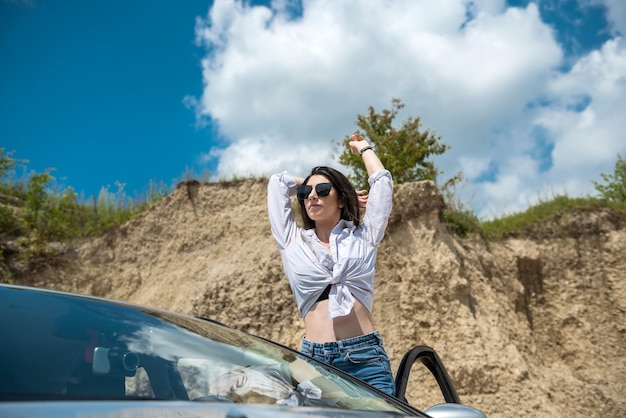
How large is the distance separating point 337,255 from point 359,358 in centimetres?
66

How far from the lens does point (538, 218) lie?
10.2 m

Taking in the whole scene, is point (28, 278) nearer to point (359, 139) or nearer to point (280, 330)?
point (280, 330)

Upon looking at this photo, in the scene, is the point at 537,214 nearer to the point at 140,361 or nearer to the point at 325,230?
the point at 325,230

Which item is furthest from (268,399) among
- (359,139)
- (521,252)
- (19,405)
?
(521,252)

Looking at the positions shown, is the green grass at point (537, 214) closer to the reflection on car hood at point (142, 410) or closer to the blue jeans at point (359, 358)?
the blue jeans at point (359, 358)

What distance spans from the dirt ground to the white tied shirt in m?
4.53

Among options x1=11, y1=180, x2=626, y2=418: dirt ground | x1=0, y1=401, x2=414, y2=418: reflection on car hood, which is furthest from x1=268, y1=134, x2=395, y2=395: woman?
x1=11, y1=180, x2=626, y2=418: dirt ground

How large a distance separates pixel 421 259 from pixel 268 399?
6.91m

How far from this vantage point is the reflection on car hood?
119 centimetres

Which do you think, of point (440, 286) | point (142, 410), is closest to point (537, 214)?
point (440, 286)

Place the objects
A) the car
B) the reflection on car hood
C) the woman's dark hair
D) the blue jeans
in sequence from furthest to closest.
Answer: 1. the woman's dark hair
2. the blue jeans
3. the car
4. the reflection on car hood

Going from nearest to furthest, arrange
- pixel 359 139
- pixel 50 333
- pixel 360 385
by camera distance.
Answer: pixel 50 333 → pixel 360 385 → pixel 359 139

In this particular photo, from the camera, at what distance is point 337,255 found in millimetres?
3549

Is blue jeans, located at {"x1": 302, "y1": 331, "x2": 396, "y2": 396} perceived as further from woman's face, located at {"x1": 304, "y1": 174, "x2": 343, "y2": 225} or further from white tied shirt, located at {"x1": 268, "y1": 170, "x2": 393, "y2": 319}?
woman's face, located at {"x1": 304, "y1": 174, "x2": 343, "y2": 225}
